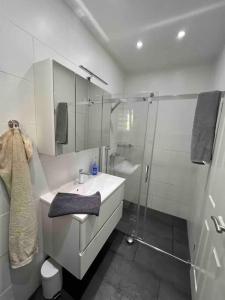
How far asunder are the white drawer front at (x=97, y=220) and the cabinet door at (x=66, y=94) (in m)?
0.62

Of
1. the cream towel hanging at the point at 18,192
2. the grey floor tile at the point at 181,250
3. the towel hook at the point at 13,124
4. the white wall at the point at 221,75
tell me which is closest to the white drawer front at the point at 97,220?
the cream towel hanging at the point at 18,192

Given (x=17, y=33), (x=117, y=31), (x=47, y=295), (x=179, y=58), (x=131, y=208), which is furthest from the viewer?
(x=131, y=208)

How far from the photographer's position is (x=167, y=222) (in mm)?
2176

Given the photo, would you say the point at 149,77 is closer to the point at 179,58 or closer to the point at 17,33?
the point at 179,58

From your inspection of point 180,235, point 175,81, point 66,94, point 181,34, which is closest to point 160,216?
point 180,235

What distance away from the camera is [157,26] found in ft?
4.27

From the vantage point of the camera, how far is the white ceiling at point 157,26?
1092 millimetres

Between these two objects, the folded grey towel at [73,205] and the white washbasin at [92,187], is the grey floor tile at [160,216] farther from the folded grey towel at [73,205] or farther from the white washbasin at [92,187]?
the folded grey towel at [73,205]

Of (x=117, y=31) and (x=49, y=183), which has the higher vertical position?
(x=117, y=31)

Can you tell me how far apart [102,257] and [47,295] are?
600 mm

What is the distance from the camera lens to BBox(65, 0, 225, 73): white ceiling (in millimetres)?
1092

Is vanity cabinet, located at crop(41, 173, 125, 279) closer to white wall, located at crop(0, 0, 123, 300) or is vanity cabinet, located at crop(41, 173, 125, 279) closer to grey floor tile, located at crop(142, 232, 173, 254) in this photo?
white wall, located at crop(0, 0, 123, 300)

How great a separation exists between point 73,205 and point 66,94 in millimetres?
932

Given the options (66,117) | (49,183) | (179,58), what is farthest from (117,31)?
(49,183)
